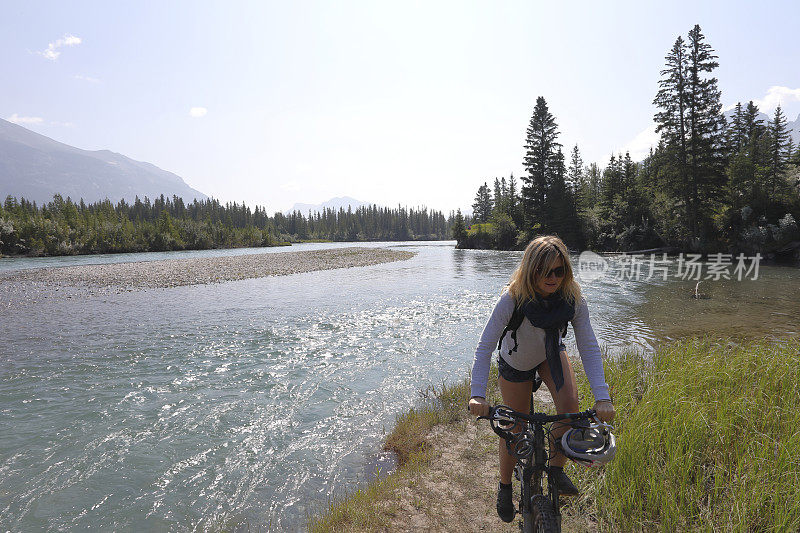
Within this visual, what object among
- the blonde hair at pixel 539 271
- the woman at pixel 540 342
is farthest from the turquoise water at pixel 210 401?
the blonde hair at pixel 539 271

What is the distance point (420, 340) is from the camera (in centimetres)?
1157

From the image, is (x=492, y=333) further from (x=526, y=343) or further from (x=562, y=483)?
(x=562, y=483)

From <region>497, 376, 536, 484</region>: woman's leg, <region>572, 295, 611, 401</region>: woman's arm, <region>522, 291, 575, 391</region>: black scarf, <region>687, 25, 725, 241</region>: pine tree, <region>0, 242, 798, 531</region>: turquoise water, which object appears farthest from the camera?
<region>687, 25, 725, 241</region>: pine tree

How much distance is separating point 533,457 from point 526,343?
0.84 meters

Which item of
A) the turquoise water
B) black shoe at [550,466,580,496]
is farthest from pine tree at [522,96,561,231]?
black shoe at [550,466,580,496]

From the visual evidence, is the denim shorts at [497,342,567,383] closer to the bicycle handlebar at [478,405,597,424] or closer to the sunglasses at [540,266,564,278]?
the bicycle handlebar at [478,405,597,424]

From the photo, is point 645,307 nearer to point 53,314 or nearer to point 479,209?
point 53,314

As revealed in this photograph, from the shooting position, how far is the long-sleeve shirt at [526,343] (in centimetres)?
284

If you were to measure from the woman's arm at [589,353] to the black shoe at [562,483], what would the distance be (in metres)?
0.61

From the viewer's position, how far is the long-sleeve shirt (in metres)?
2.84

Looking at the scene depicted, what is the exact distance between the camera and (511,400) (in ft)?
10.2

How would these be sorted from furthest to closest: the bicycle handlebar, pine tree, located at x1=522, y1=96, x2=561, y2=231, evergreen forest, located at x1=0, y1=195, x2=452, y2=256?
1. evergreen forest, located at x1=0, y1=195, x2=452, y2=256
2. pine tree, located at x1=522, y1=96, x2=561, y2=231
3. the bicycle handlebar

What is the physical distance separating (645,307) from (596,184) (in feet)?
277

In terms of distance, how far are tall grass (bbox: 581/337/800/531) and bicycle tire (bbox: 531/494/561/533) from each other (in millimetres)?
1231
